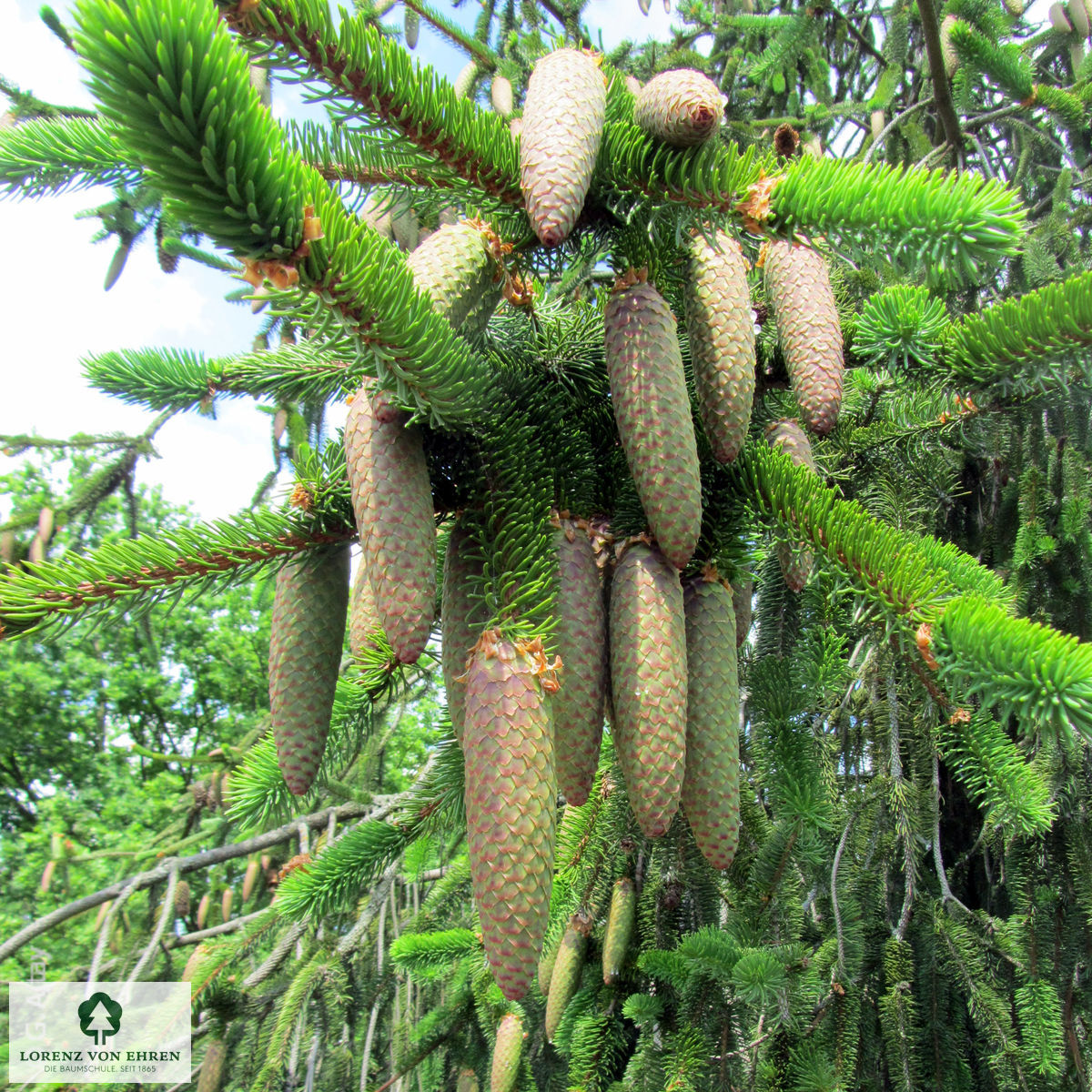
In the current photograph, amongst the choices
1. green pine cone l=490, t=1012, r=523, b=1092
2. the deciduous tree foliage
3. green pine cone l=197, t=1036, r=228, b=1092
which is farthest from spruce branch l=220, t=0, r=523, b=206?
green pine cone l=197, t=1036, r=228, b=1092

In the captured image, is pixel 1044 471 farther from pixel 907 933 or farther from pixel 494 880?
pixel 494 880

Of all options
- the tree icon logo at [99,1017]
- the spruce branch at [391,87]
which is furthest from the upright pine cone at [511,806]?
the tree icon logo at [99,1017]

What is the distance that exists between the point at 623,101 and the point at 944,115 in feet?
6.64

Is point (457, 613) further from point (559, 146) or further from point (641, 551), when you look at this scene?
point (559, 146)

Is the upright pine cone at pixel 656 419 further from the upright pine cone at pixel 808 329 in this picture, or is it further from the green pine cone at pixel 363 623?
the green pine cone at pixel 363 623

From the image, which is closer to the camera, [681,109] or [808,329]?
[681,109]

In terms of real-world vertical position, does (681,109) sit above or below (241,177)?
above

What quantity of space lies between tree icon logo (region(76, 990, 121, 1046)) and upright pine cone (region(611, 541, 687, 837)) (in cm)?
237

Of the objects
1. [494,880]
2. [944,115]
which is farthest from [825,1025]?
[944,115]

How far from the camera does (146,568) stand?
748 mm

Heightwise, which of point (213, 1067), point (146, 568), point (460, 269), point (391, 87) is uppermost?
point (391, 87)

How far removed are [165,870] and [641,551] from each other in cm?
200

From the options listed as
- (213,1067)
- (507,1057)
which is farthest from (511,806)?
(213,1067)

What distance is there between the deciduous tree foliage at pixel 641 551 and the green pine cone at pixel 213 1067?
11 millimetres
